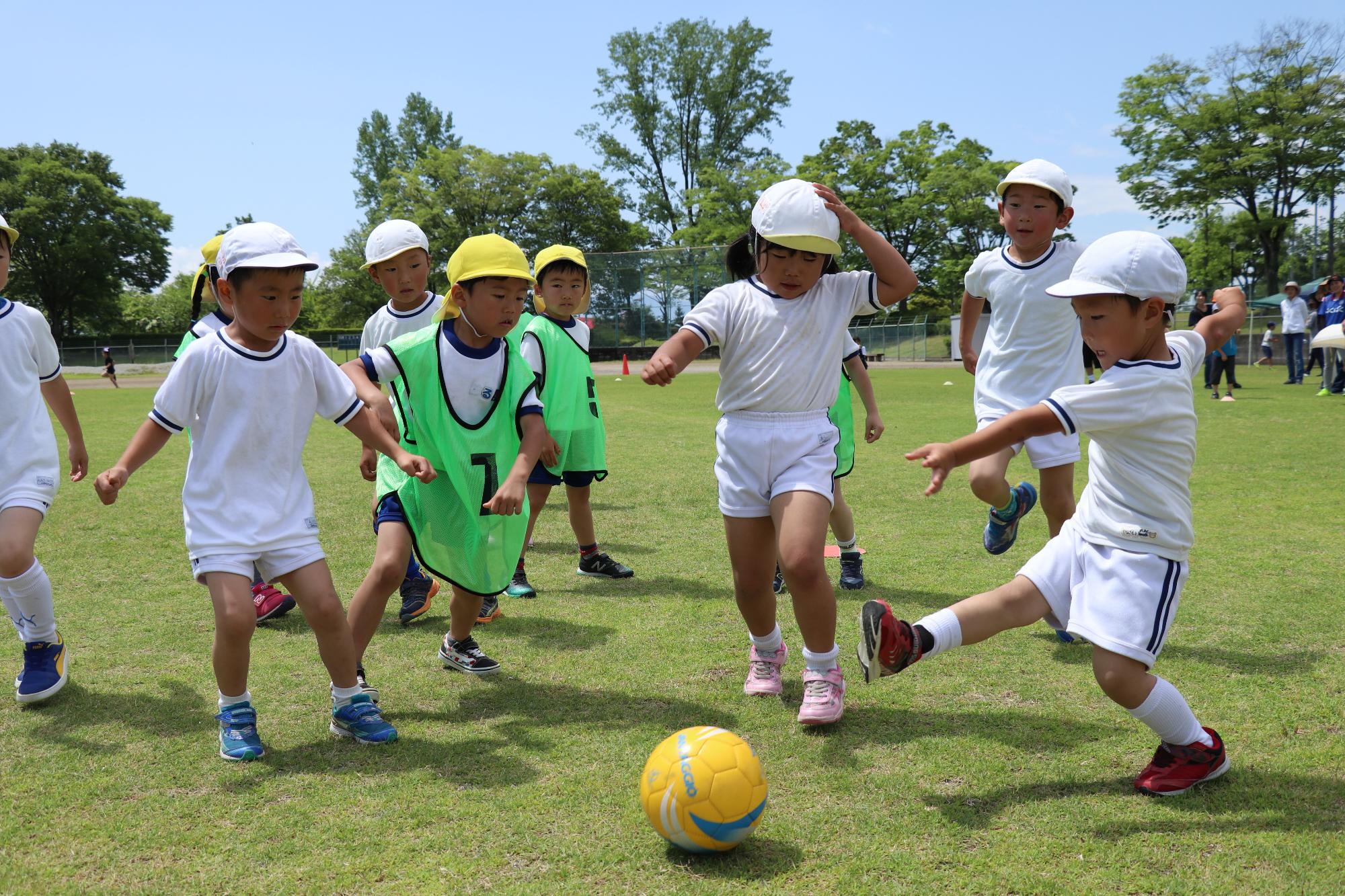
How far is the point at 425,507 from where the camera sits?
4297mm

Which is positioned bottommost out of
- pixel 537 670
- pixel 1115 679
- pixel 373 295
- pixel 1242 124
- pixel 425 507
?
pixel 537 670

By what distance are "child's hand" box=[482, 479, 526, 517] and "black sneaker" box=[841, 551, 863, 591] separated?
2612mm

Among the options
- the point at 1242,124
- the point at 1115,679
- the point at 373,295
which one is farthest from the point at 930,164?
the point at 1115,679

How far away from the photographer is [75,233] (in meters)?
54.5

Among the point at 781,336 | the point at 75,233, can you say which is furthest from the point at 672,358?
the point at 75,233

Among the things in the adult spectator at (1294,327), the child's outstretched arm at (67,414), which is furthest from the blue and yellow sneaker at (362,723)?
the adult spectator at (1294,327)

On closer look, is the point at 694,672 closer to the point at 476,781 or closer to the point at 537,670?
the point at 537,670

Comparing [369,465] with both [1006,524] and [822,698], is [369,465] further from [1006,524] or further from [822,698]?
[1006,524]

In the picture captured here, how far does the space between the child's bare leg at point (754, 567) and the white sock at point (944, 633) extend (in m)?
0.86

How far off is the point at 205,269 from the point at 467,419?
1852 millimetres

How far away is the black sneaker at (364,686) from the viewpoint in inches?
154

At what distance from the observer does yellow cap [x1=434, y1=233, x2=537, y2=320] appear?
4.12 meters

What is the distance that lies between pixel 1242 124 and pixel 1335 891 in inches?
1673

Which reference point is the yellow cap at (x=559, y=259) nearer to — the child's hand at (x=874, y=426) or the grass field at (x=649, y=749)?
the grass field at (x=649, y=749)
